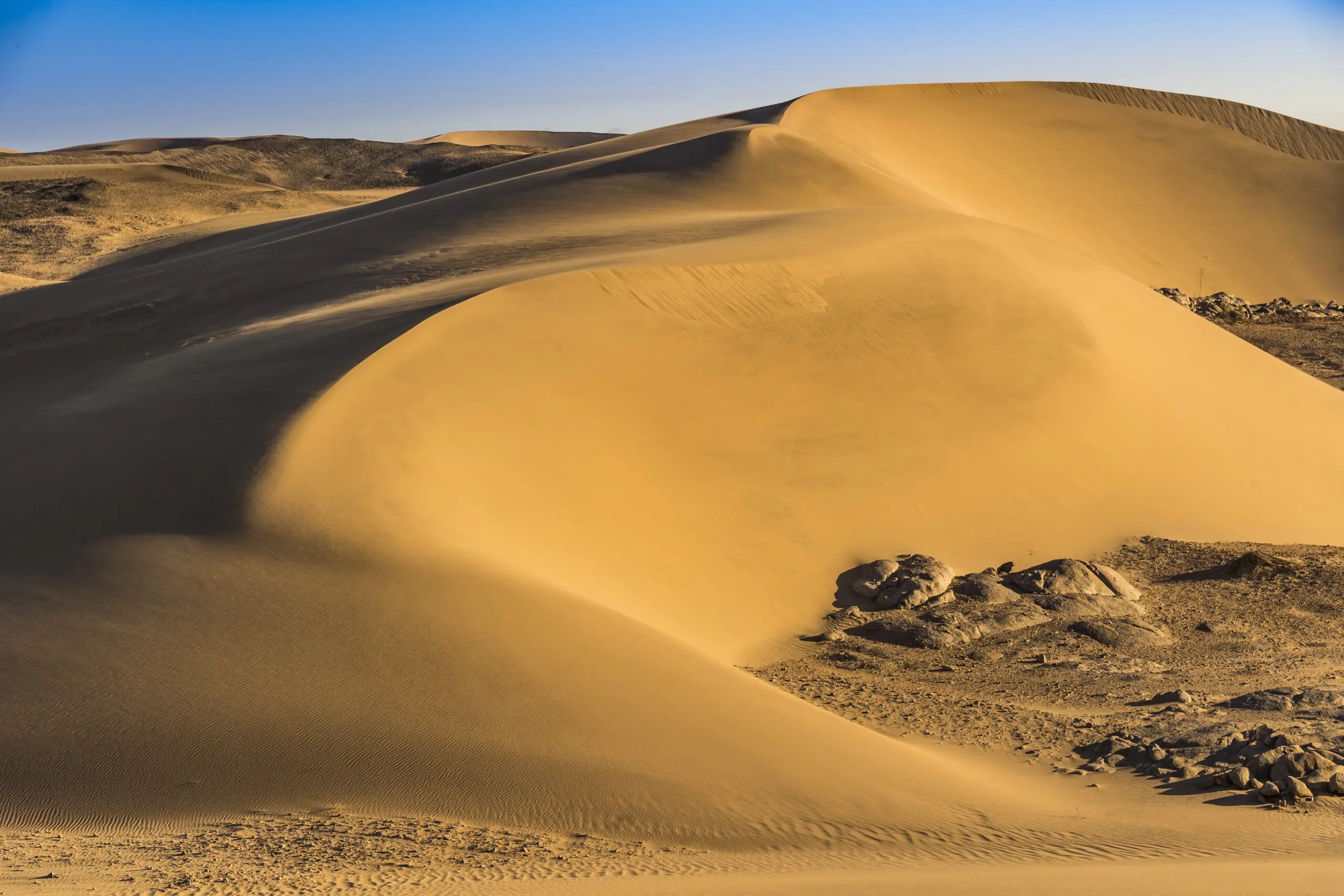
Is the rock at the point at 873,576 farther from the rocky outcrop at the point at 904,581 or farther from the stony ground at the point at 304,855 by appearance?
the stony ground at the point at 304,855

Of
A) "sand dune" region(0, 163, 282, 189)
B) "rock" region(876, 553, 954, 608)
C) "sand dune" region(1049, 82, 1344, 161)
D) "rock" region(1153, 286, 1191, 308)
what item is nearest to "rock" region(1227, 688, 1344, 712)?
"rock" region(876, 553, 954, 608)

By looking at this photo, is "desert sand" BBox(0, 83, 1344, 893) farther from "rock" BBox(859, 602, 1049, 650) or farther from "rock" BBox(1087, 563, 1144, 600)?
"rock" BBox(1087, 563, 1144, 600)

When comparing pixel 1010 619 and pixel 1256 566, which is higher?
pixel 1256 566

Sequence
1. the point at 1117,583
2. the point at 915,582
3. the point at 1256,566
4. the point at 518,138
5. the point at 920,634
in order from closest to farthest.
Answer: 1. the point at 920,634
2. the point at 915,582
3. the point at 1117,583
4. the point at 1256,566
5. the point at 518,138

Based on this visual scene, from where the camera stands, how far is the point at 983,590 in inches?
343

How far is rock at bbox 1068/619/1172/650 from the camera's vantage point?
8008 mm

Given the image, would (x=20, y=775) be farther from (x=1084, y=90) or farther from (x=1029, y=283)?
(x=1084, y=90)

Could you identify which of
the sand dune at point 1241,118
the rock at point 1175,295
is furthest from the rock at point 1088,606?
the sand dune at point 1241,118

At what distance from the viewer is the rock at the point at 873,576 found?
870cm

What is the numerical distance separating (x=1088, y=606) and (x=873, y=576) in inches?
59.6

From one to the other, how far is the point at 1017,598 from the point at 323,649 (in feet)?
16.3

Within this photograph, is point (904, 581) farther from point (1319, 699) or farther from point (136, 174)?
point (136, 174)

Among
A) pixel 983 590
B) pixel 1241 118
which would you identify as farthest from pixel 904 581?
pixel 1241 118

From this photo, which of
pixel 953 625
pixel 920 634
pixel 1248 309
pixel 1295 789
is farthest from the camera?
pixel 1248 309
